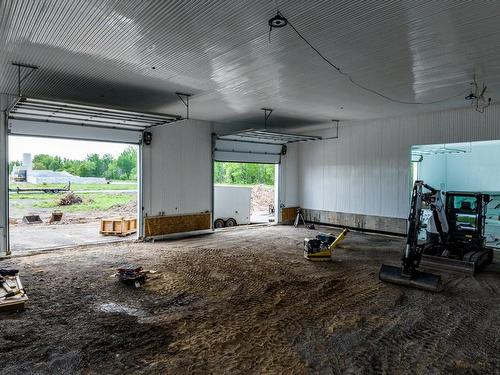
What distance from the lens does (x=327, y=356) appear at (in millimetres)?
3578

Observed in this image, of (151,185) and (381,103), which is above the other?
(381,103)

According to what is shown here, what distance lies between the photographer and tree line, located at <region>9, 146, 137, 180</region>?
23.0 metres

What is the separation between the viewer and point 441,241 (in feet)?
25.6

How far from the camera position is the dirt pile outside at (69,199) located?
18531 mm

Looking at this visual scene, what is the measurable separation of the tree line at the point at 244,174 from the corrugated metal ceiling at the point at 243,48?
21.7 meters

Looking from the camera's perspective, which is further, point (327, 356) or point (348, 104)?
point (348, 104)

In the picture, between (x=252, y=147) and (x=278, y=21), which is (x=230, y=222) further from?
(x=278, y=21)

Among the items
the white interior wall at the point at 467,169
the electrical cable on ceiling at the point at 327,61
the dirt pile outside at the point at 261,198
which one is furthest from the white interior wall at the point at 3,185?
the dirt pile outside at the point at 261,198

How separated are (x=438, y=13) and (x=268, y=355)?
4.27 metres

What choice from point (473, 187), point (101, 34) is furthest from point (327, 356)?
point (473, 187)

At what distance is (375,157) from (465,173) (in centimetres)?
294

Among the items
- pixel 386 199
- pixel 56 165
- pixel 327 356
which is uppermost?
pixel 56 165

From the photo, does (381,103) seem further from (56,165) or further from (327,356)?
(56,165)

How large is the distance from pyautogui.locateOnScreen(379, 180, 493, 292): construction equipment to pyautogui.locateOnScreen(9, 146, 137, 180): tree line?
18470mm
